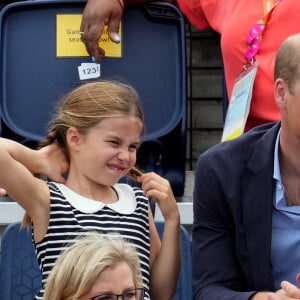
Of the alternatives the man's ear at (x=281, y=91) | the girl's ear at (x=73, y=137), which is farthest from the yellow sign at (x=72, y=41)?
the man's ear at (x=281, y=91)

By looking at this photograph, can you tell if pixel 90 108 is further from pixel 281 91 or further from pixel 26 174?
pixel 281 91

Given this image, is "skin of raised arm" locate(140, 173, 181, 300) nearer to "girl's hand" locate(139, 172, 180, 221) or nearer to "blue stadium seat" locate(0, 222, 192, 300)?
"girl's hand" locate(139, 172, 180, 221)

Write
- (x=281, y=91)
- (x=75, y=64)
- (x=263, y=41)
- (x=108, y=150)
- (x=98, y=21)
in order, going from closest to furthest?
(x=281, y=91) → (x=108, y=150) → (x=263, y=41) → (x=98, y=21) → (x=75, y=64)

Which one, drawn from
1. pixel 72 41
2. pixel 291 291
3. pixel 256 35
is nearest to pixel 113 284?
pixel 291 291

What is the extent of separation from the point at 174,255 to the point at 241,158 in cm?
31

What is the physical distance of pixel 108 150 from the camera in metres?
2.20

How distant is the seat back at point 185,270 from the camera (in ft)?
8.23

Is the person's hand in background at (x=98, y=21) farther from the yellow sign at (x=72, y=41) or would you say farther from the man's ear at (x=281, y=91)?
the man's ear at (x=281, y=91)

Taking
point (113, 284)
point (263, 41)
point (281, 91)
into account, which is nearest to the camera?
point (113, 284)

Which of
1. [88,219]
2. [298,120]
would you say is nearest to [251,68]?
[298,120]

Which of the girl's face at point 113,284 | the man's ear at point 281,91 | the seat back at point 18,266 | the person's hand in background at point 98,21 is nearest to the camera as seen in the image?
the girl's face at point 113,284

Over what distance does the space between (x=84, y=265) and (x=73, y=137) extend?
55 centimetres

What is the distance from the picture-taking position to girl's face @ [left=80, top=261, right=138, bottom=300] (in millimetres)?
1757

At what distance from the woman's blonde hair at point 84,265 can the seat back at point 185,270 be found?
64 cm
